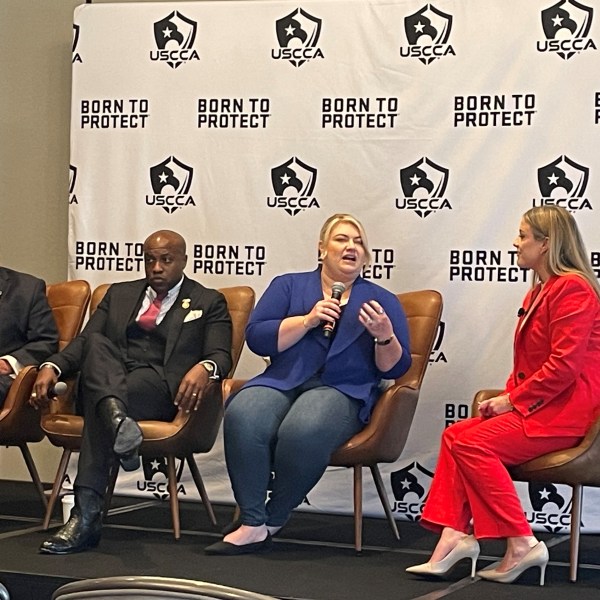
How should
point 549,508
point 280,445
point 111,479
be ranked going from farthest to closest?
1. point 549,508
2. point 111,479
3. point 280,445

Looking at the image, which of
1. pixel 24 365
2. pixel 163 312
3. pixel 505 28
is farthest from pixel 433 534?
pixel 505 28

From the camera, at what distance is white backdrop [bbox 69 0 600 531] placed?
4711mm

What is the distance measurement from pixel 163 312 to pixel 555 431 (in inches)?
64.1

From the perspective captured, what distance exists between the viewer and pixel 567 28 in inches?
184

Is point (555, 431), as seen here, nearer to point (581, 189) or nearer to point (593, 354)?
point (593, 354)

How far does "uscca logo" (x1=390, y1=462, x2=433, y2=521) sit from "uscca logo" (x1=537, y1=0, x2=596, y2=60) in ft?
5.97

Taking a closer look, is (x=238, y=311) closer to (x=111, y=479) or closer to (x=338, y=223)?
(x=338, y=223)

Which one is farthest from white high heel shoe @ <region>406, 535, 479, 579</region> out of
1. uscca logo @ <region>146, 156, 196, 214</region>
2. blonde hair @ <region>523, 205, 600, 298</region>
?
uscca logo @ <region>146, 156, 196, 214</region>

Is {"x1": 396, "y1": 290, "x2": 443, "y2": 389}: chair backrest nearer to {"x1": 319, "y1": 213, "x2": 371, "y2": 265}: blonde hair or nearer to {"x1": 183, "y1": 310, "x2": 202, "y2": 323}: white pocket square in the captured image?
{"x1": 319, "y1": 213, "x2": 371, "y2": 265}: blonde hair

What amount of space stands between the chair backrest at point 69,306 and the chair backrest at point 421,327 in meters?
1.39

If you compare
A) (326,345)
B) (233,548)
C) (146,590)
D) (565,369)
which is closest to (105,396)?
(233,548)

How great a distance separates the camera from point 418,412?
4.86m

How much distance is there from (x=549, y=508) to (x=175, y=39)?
266 cm

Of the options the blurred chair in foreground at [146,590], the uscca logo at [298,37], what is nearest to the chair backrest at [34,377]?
the uscca logo at [298,37]
